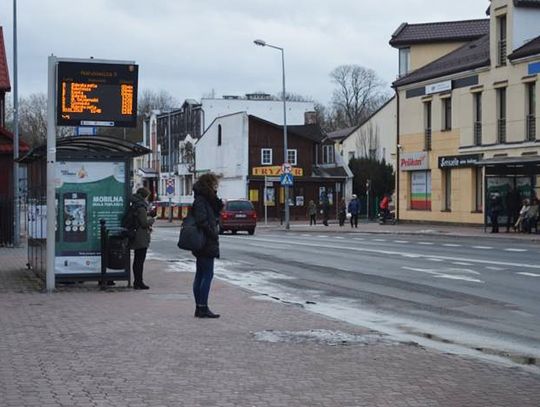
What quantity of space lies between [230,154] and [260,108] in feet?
58.1

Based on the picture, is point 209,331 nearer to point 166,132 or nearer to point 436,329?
point 436,329

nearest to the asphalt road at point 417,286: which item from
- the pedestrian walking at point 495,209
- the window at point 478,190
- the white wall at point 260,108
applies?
the pedestrian walking at point 495,209

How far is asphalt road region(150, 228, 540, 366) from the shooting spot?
35.7ft

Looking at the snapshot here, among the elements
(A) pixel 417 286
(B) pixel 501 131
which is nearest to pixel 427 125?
(B) pixel 501 131

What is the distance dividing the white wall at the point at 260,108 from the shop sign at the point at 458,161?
132ft

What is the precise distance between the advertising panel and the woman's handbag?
4.33 m

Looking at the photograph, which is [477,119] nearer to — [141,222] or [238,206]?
[238,206]

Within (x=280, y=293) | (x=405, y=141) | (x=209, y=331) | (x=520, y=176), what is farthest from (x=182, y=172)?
(x=209, y=331)

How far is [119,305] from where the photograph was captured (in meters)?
12.7

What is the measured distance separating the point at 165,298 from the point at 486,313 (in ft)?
15.9

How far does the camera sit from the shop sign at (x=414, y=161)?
45938 millimetres

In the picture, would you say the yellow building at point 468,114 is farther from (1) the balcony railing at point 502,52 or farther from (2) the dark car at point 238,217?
(2) the dark car at point 238,217

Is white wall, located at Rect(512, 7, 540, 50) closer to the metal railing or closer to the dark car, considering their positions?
the metal railing

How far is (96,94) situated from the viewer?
1413 cm
